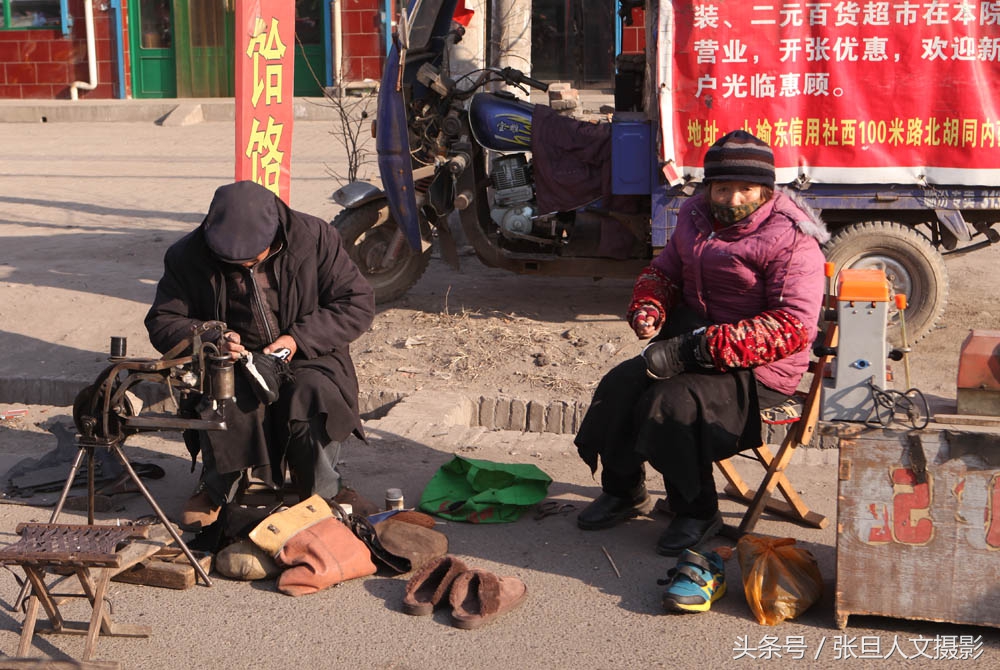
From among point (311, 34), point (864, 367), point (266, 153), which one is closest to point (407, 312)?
point (266, 153)

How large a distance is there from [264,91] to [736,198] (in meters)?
3.03

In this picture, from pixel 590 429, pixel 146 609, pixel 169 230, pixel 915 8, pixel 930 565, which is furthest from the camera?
pixel 169 230

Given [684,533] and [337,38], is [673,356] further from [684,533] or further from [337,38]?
[337,38]

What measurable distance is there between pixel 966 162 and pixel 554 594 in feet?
12.9

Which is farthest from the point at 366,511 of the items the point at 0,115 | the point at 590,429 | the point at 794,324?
the point at 0,115

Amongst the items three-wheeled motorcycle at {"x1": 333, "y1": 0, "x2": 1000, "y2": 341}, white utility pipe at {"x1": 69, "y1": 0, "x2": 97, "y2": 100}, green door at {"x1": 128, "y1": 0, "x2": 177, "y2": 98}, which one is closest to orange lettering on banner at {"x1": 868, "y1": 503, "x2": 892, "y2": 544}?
three-wheeled motorcycle at {"x1": 333, "y1": 0, "x2": 1000, "y2": 341}

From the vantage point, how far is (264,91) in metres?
6.13

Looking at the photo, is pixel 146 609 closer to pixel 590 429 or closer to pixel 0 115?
pixel 590 429

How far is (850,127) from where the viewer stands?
21.3ft

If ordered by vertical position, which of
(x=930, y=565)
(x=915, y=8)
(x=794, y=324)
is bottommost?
(x=930, y=565)

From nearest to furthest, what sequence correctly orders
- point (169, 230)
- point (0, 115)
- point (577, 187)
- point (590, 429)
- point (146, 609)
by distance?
point (146, 609) < point (590, 429) < point (577, 187) < point (169, 230) < point (0, 115)

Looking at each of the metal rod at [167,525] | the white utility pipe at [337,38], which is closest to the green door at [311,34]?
the white utility pipe at [337,38]

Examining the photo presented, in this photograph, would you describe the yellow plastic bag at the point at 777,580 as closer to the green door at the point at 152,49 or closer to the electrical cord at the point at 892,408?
the electrical cord at the point at 892,408

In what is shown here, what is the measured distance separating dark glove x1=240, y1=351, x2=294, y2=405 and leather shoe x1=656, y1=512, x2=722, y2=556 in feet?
4.88
